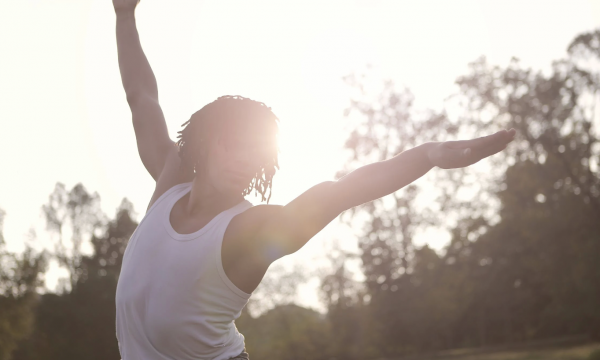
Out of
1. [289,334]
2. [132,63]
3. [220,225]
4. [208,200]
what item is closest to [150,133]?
[132,63]

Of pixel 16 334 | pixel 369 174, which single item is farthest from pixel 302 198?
pixel 16 334

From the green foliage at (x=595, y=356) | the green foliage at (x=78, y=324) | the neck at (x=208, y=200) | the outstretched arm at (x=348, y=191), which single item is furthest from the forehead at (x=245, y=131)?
the green foliage at (x=78, y=324)

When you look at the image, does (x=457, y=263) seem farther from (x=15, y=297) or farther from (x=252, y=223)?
(x=252, y=223)

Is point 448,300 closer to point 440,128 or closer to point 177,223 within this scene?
point 440,128

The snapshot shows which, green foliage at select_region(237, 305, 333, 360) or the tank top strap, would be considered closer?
the tank top strap

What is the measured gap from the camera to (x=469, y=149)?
2172 mm

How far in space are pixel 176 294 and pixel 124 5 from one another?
6.74 ft

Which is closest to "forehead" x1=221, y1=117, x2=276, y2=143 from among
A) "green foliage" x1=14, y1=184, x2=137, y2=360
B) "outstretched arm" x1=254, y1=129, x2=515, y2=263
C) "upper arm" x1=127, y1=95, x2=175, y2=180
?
"outstretched arm" x1=254, y1=129, x2=515, y2=263

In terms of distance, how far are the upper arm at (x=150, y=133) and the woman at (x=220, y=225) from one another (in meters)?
0.28

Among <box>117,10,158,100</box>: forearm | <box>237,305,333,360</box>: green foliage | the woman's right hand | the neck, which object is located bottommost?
<box>237,305,333,360</box>: green foliage

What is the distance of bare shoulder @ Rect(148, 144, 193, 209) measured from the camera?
3.09 m

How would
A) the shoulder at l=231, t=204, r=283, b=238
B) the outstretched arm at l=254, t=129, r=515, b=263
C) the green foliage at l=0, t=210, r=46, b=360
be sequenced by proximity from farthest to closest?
the green foliage at l=0, t=210, r=46, b=360 → the shoulder at l=231, t=204, r=283, b=238 → the outstretched arm at l=254, t=129, r=515, b=263

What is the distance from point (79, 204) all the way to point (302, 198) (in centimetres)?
5967

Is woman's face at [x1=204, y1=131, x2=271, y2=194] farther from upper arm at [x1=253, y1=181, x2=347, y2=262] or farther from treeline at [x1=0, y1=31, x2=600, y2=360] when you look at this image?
treeline at [x1=0, y1=31, x2=600, y2=360]
